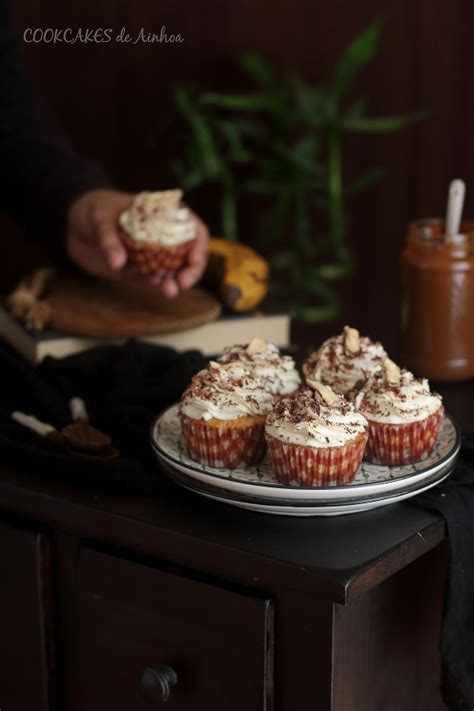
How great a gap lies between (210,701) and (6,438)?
0.39 meters

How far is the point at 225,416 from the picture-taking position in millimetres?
1073

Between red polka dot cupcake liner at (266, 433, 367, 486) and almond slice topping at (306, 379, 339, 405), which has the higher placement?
almond slice topping at (306, 379, 339, 405)

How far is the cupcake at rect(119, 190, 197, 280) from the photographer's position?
166 cm

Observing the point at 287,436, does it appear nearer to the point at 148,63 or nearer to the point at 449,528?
the point at 449,528

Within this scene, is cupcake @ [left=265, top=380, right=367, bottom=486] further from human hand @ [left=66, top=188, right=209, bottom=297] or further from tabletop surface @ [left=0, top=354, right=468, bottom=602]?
human hand @ [left=66, top=188, right=209, bottom=297]

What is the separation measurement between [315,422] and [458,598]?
23 cm

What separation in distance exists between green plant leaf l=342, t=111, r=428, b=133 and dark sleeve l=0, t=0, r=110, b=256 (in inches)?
30.9

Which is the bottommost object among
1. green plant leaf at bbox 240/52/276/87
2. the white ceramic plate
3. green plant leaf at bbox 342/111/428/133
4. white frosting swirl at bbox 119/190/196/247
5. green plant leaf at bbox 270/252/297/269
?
green plant leaf at bbox 270/252/297/269

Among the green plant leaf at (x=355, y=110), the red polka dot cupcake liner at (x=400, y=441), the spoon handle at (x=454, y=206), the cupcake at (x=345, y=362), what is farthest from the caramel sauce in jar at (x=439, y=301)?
the green plant leaf at (x=355, y=110)

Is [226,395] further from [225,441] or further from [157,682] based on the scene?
[157,682]

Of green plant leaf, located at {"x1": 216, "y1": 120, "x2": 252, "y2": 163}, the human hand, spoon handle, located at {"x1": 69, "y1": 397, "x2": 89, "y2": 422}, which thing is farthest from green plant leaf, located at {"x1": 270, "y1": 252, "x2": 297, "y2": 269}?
spoon handle, located at {"x1": 69, "y1": 397, "x2": 89, "y2": 422}

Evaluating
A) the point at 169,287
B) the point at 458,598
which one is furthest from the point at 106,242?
the point at 458,598

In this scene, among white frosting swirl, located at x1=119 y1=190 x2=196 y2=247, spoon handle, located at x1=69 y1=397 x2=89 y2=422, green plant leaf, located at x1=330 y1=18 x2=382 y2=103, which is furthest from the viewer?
green plant leaf, located at x1=330 y1=18 x2=382 y2=103

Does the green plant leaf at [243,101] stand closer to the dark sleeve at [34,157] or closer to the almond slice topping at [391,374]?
the dark sleeve at [34,157]
